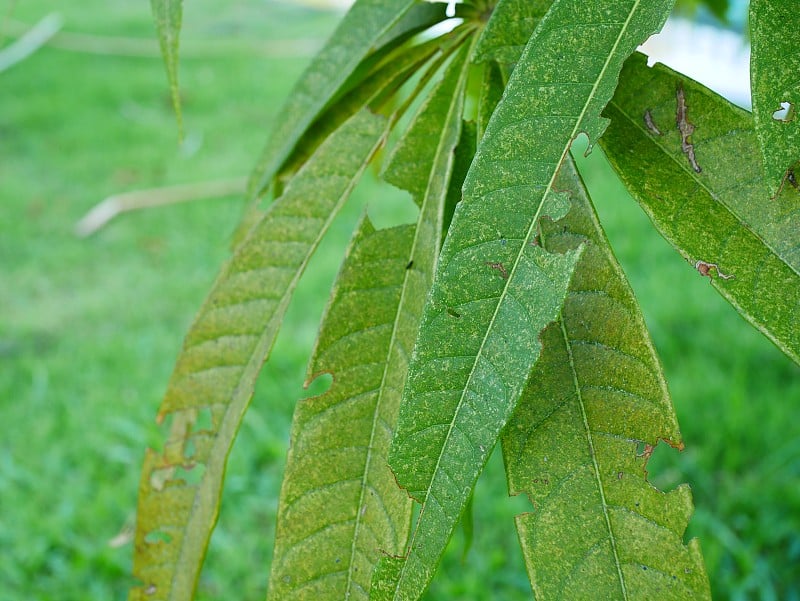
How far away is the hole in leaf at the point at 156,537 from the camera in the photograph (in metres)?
0.62

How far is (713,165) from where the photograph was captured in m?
0.48

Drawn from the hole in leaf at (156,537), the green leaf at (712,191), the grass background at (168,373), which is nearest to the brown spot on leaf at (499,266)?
the green leaf at (712,191)

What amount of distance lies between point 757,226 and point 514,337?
153 mm

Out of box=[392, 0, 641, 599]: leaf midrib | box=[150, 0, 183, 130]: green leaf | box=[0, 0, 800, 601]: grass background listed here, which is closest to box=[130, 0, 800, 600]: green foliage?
box=[392, 0, 641, 599]: leaf midrib

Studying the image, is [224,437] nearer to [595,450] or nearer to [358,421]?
[358,421]

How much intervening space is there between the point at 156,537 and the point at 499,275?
356 millimetres

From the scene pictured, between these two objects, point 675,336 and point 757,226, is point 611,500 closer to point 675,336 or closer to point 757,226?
point 757,226

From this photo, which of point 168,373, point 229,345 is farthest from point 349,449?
point 168,373

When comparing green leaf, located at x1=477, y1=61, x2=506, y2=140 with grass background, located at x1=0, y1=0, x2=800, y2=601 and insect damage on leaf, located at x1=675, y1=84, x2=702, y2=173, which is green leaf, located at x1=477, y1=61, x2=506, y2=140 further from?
grass background, located at x1=0, y1=0, x2=800, y2=601

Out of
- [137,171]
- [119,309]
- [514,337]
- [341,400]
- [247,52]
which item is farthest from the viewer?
[247,52]

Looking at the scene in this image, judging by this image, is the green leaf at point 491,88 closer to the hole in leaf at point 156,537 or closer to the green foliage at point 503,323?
the green foliage at point 503,323

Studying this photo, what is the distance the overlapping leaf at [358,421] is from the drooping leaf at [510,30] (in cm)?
5

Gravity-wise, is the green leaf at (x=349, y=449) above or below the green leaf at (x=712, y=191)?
below

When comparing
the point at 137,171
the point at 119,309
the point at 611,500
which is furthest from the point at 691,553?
the point at 137,171
